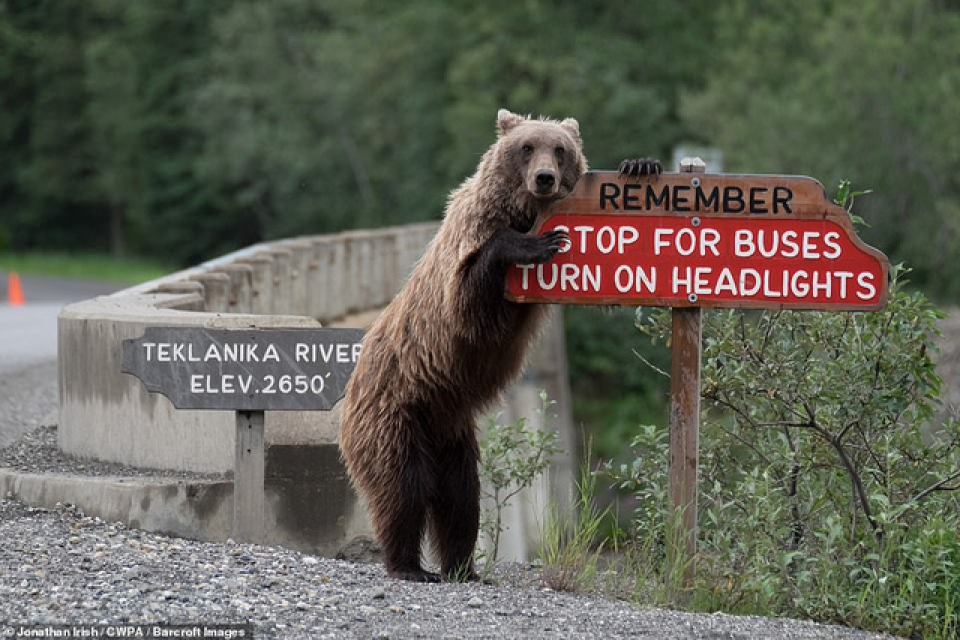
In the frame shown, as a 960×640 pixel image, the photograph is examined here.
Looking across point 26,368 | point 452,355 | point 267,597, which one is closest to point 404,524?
point 452,355

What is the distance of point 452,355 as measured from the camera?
7.45 meters

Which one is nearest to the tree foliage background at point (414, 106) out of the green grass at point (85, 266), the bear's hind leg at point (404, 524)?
the green grass at point (85, 266)

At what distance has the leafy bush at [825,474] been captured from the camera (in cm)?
721

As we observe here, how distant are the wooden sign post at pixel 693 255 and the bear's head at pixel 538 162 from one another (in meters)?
0.09

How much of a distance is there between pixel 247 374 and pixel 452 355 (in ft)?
3.61

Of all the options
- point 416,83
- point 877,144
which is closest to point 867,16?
point 877,144

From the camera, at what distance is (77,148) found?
220 feet

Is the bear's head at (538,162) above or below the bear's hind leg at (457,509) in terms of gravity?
above

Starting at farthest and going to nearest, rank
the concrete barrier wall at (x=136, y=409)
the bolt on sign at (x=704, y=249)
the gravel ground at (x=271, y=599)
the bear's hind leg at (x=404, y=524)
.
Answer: the concrete barrier wall at (x=136, y=409) < the bear's hind leg at (x=404, y=524) < the bolt on sign at (x=704, y=249) < the gravel ground at (x=271, y=599)

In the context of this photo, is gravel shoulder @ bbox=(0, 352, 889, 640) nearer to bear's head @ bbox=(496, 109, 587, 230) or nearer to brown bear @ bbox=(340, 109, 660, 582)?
brown bear @ bbox=(340, 109, 660, 582)

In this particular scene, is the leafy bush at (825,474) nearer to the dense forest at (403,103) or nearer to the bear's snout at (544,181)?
the bear's snout at (544,181)

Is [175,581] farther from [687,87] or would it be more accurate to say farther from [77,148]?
[77,148]

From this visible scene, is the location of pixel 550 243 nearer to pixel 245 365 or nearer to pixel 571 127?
pixel 571 127

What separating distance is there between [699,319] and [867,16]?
3232 centimetres
